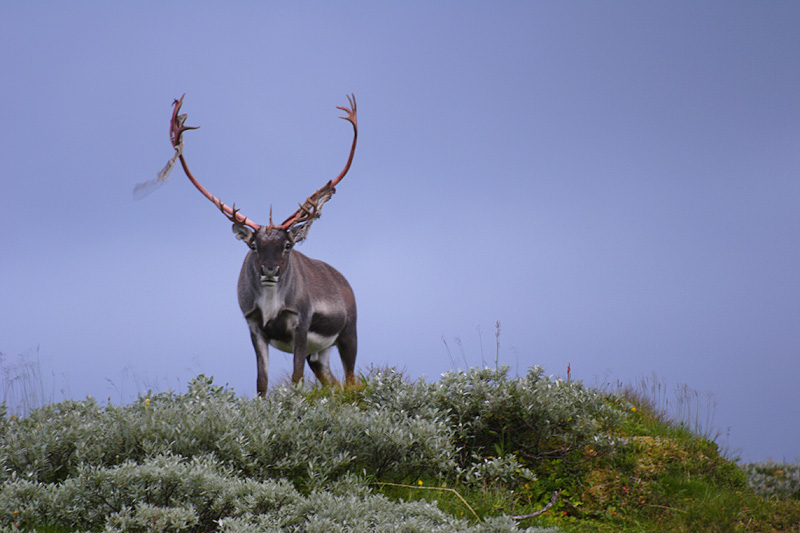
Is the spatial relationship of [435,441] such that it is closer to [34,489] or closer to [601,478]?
[601,478]

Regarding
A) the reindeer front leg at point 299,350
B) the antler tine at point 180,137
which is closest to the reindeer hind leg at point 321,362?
the reindeer front leg at point 299,350

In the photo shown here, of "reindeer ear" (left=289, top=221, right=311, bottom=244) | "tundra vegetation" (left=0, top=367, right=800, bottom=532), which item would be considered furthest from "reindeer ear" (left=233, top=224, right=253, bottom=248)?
"tundra vegetation" (left=0, top=367, right=800, bottom=532)

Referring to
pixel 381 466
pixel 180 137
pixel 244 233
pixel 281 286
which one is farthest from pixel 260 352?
pixel 381 466

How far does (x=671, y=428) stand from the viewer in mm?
8789

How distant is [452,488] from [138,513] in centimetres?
272

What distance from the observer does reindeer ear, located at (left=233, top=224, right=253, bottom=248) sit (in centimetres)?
978

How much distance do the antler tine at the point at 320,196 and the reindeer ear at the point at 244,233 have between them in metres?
0.41

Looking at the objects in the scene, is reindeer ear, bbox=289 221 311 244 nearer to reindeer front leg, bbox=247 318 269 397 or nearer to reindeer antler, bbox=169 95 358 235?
reindeer antler, bbox=169 95 358 235

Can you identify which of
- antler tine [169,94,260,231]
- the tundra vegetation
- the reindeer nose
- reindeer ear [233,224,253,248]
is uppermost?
antler tine [169,94,260,231]

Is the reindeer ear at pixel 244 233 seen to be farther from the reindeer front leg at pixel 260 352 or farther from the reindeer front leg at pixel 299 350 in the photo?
the reindeer front leg at pixel 299 350

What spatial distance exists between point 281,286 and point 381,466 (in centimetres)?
424

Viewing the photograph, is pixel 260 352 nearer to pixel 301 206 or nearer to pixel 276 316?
pixel 276 316

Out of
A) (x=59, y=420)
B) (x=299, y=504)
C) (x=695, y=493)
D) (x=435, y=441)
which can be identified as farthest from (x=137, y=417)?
(x=695, y=493)

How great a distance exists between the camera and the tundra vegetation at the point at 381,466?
4938 mm
